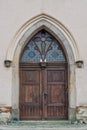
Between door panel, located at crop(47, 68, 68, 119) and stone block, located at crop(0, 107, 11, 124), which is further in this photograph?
door panel, located at crop(47, 68, 68, 119)

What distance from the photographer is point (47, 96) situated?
10.5 m

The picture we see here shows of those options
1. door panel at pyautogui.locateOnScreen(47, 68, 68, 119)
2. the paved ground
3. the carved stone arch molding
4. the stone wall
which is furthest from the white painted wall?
the paved ground

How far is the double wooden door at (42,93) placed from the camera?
1048cm

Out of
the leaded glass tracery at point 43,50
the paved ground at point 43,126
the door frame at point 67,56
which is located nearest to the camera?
the paved ground at point 43,126

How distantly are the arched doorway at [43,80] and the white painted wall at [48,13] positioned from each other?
0.65m

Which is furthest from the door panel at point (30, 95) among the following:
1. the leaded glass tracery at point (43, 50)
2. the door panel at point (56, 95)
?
the leaded glass tracery at point (43, 50)

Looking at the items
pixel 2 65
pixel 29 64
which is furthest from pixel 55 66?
pixel 2 65

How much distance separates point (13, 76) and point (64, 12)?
256 centimetres

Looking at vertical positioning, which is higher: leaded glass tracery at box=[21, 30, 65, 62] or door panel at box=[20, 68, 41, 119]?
leaded glass tracery at box=[21, 30, 65, 62]

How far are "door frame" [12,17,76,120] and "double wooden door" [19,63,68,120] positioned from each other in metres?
0.33

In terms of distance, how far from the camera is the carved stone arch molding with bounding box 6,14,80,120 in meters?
10.2

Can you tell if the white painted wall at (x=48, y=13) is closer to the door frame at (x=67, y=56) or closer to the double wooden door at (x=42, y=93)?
the door frame at (x=67, y=56)

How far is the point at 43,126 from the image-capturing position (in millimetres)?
9258

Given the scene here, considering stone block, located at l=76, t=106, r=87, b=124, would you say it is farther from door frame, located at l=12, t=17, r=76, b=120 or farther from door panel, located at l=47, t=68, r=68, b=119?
door panel, located at l=47, t=68, r=68, b=119
